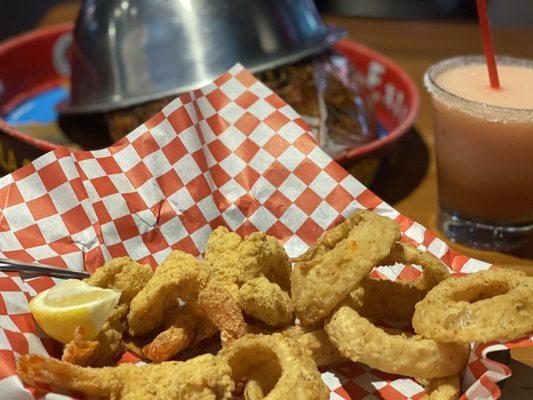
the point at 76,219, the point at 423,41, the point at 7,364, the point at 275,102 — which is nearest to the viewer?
the point at 7,364

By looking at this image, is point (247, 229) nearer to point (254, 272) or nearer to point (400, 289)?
point (254, 272)

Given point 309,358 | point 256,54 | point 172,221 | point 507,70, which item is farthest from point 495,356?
point 256,54

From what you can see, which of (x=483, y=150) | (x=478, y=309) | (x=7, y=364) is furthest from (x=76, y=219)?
(x=483, y=150)

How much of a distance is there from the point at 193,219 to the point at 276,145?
10.1 inches

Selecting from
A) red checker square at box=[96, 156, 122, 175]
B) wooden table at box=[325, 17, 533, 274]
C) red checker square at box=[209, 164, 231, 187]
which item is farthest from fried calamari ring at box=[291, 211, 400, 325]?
wooden table at box=[325, 17, 533, 274]

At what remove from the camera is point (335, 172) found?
1.39m

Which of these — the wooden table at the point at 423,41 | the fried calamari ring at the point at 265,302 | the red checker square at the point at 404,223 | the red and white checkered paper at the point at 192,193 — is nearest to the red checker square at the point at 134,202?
the red and white checkered paper at the point at 192,193

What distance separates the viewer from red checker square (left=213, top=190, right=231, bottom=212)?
143cm

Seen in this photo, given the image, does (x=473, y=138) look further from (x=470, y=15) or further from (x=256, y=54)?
(x=470, y=15)

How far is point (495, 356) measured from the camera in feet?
3.36

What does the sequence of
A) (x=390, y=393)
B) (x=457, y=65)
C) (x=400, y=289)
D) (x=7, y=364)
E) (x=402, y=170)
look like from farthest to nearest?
(x=402, y=170) < (x=457, y=65) < (x=400, y=289) < (x=390, y=393) < (x=7, y=364)

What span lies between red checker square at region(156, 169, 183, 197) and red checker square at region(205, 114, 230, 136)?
0.15 meters

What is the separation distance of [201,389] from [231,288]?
10.5 inches

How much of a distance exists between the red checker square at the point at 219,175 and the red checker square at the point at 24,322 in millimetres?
525
